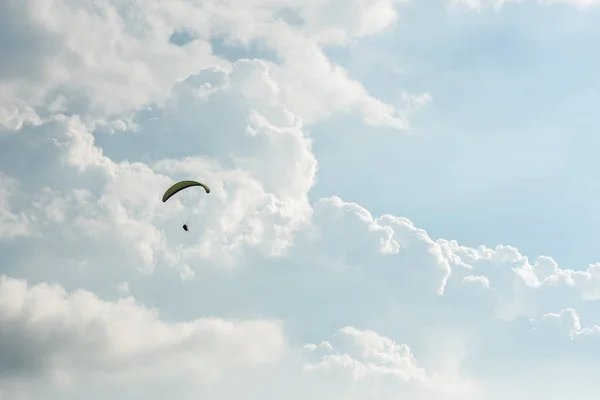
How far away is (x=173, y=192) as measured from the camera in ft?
508

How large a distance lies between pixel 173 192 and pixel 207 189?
43.3 feet

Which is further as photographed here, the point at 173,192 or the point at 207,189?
the point at 173,192

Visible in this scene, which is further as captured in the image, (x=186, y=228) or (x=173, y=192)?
(x=173, y=192)

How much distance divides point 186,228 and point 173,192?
13.1m

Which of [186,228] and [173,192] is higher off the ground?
[173,192]

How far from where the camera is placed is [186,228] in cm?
14512

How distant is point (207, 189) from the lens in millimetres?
145000

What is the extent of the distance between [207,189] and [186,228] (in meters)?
9.25
